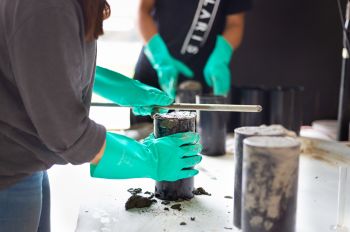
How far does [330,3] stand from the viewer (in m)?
2.79

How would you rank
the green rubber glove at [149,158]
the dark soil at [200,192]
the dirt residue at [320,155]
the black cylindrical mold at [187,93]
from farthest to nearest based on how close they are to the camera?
the black cylindrical mold at [187,93] → the dirt residue at [320,155] → the dark soil at [200,192] → the green rubber glove at [149,158]

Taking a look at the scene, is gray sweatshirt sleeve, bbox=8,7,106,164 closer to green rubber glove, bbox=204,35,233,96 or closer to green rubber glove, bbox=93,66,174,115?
green rubber glove, bbox=93,66,174,115

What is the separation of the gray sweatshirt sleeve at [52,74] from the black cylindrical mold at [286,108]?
1461mm

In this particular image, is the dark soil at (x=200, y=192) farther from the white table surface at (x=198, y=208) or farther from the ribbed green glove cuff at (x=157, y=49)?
the ribbed green glove cuff at (x=157, y=49)

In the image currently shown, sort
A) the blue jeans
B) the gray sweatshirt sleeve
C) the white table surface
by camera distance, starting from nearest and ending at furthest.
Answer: the gray sweatshirt sleeve < the blue jeans < the white table surface

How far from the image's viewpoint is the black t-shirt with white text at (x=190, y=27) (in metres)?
2.33

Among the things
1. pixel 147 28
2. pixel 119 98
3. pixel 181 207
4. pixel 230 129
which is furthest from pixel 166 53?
pixel 181 207

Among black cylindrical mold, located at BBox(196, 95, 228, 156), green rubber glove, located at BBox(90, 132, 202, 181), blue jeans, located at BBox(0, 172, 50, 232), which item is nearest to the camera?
blue jeans, located at BBox(0, 172, 50, 232)

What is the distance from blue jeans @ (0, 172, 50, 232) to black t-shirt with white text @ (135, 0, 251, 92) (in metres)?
1.53

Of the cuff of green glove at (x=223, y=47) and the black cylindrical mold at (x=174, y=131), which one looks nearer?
the black cylindrical mold at (x=174, y=131)

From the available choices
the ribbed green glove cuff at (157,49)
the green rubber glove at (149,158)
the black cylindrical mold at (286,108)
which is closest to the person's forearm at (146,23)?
the ribbed green glove cuff at (157,49)

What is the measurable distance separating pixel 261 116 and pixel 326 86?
37.2 inches

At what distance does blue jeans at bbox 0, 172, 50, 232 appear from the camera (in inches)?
36.2

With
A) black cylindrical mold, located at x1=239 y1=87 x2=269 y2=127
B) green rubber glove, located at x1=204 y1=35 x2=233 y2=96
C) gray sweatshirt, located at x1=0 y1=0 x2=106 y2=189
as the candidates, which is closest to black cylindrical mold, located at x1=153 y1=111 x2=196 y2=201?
gray sweatshirt, located at x1=0 y1=0 x2=106 y2=189
